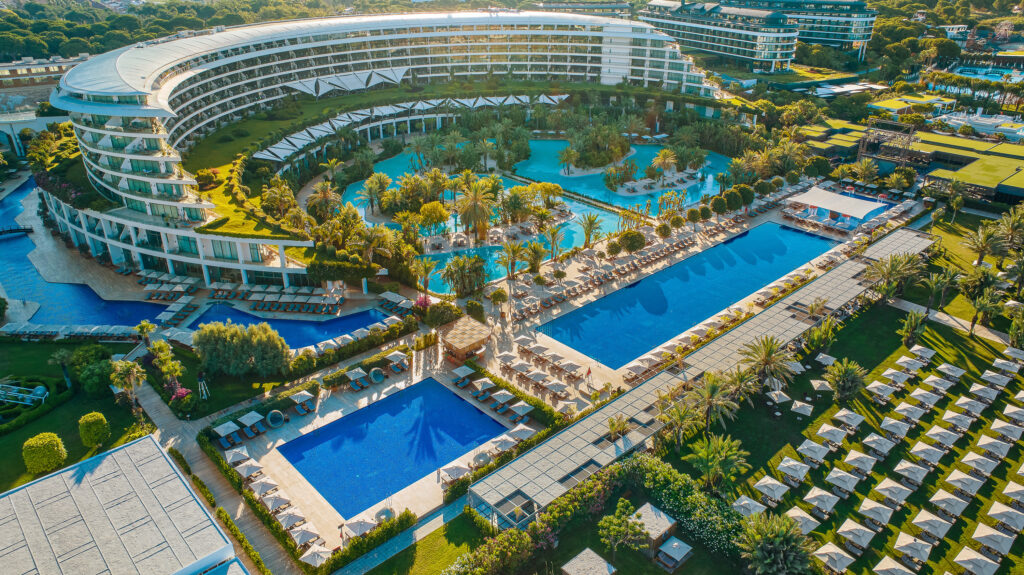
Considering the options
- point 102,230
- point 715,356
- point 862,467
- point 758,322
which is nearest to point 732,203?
point 758,322

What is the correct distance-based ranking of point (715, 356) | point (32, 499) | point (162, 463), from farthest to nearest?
1. point (715, 356)
2. point (162, 463)
3. point (32, 499)

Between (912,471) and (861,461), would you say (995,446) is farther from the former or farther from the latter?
(861,461)

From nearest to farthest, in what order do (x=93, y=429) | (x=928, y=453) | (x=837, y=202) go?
(x=928, y=453)
(x=93, y=429)
(x=837, y=202)

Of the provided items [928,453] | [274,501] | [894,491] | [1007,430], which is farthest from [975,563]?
[274,501]

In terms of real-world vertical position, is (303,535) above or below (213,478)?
above

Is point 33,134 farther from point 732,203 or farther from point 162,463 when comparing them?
point 732,203
